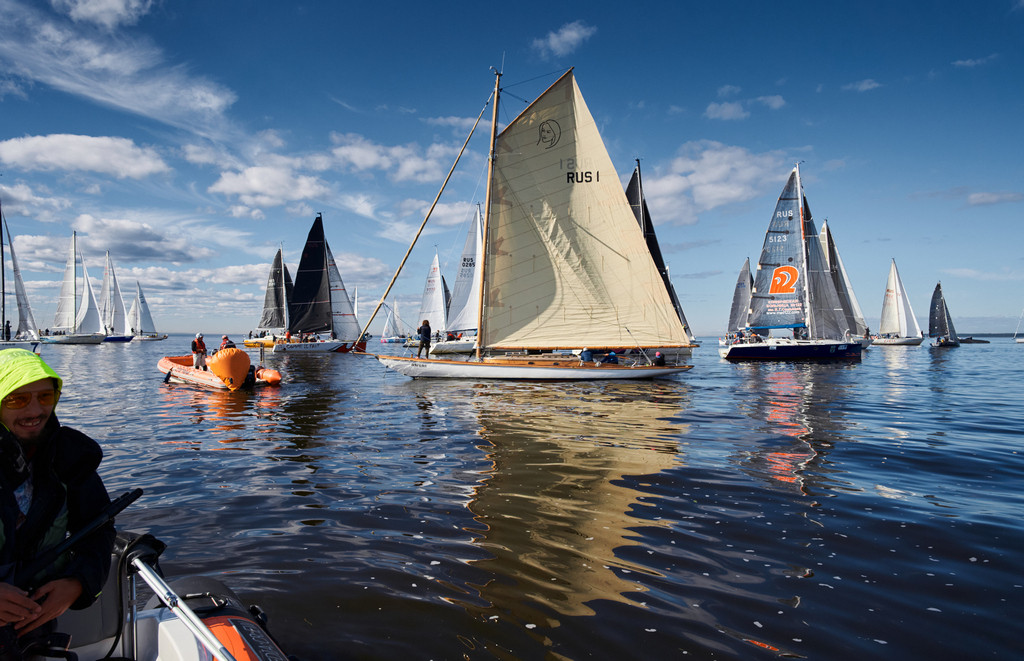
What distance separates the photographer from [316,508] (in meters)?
6.59

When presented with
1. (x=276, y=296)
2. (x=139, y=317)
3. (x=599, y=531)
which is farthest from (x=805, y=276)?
(x=139, y=317)

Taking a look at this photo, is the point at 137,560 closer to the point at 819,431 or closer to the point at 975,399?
the point at 819,431

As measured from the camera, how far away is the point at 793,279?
38.8m

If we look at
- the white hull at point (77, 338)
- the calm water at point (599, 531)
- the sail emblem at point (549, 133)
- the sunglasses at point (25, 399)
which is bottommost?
the calm water at point (599, 531)

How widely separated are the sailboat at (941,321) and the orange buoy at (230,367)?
3126 inches

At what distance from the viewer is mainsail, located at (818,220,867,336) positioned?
4894 centimetres

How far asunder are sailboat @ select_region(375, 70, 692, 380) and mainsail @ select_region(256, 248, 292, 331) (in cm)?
4404

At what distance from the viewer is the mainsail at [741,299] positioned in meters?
61.2

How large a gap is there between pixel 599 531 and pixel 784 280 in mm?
39194

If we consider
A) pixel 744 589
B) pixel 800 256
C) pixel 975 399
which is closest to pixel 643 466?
pixel 744 589

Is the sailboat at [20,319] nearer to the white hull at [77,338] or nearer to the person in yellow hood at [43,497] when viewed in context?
the white hull at [77,338]

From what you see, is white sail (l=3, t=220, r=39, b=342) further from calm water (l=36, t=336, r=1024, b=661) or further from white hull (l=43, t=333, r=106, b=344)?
calm water (l=36, t=336, r=1024, b=661)

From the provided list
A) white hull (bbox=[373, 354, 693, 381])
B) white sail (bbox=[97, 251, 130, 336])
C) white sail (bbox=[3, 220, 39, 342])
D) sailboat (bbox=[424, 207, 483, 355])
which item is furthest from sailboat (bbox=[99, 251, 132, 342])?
white hull (bbox=[373, 354, 693, 381])

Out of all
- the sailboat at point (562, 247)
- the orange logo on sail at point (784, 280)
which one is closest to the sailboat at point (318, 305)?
the sailboat at point (562, 247)
